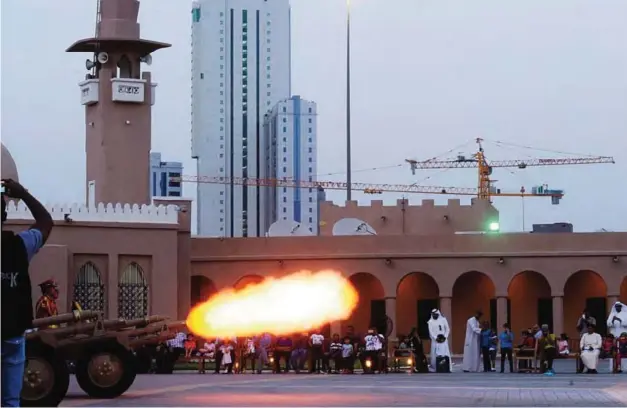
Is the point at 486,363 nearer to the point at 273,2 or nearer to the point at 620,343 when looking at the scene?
the point at 620,343

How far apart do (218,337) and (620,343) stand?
938cm

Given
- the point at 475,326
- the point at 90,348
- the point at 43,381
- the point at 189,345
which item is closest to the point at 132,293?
the point at 189,345

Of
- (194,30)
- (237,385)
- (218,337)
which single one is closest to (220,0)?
(194,30)

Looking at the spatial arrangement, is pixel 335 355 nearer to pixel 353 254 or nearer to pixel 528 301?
pixel 353 254

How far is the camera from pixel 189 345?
3619cm

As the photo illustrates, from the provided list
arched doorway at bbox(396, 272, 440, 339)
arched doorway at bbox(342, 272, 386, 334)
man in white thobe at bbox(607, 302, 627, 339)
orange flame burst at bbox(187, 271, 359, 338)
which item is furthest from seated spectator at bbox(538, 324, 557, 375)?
arched doorway at bbox(396, 272, 440, 339)

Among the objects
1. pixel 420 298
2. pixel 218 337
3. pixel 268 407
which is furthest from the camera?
pixel 420 298

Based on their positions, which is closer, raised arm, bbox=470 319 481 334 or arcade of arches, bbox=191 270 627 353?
raised arm, bbox=470 319 481 334

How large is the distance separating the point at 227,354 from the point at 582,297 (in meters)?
18.3

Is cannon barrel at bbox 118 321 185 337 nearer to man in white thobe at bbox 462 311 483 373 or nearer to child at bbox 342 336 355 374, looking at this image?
child at bbox 342 336 355 374

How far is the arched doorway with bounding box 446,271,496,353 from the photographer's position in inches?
1837

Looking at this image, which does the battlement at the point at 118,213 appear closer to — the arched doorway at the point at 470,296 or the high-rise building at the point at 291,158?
the arched doorway at the point at 470,296

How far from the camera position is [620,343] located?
29156 mm

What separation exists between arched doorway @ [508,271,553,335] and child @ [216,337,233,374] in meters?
16.4
